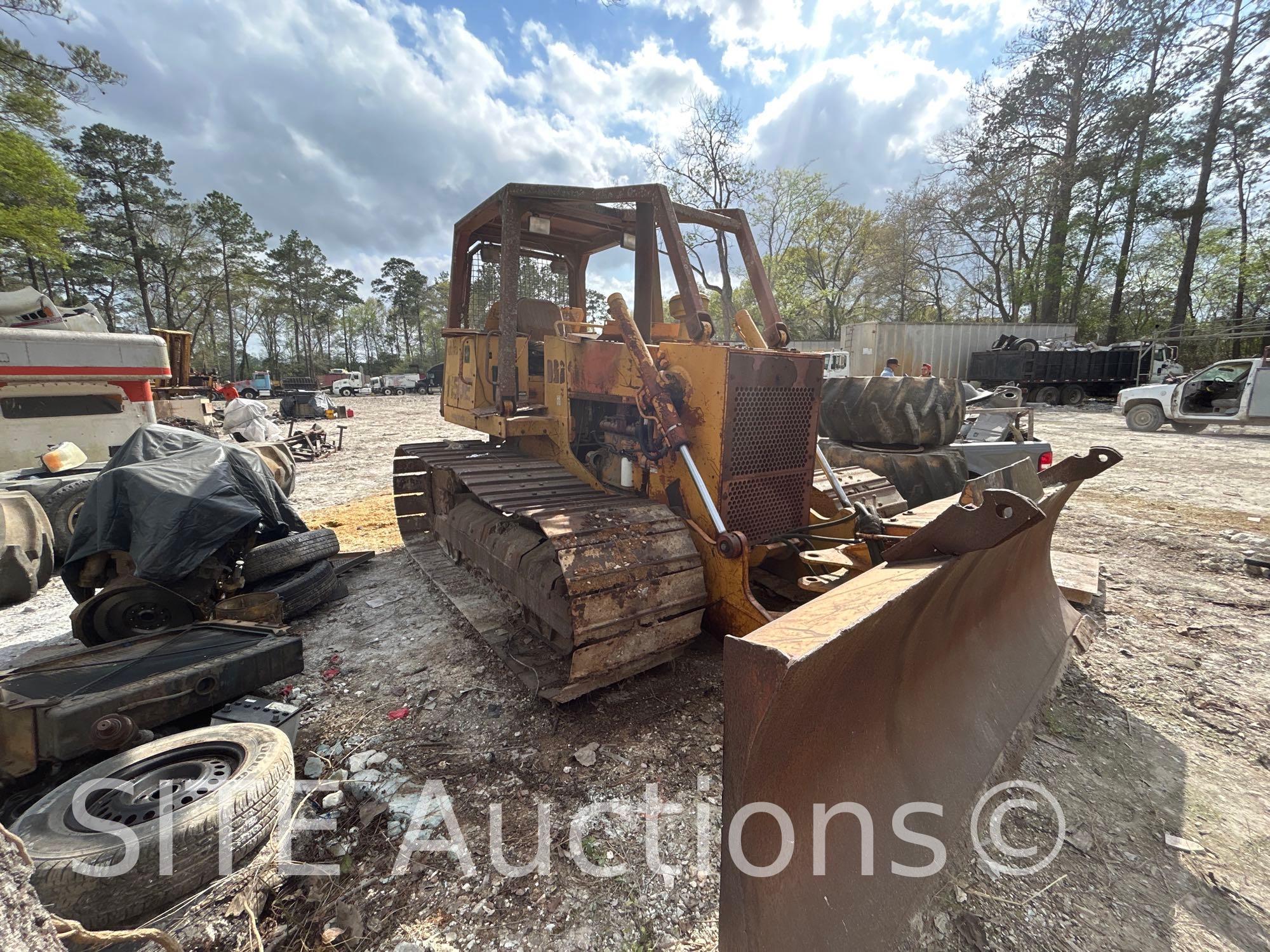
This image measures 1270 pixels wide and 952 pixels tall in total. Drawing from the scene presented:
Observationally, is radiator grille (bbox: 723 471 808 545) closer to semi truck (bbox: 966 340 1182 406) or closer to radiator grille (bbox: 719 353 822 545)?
radiator grille (bbox: 719 353 822 545)

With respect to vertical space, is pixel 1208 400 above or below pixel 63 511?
above

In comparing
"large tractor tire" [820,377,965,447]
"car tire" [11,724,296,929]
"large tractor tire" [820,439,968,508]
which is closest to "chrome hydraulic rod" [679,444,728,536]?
"car tire" [11,724,296,929]

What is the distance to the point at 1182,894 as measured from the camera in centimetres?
185

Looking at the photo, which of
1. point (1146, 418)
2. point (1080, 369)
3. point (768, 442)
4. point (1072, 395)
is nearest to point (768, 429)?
point (768, 442)

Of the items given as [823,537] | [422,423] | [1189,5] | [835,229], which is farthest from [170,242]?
[1189,5]

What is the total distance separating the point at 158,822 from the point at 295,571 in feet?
8.59

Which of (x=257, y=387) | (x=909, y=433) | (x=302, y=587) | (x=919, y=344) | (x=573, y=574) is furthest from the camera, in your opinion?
(x=257, y=387)

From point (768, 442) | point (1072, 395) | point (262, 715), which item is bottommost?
point (262, 715)

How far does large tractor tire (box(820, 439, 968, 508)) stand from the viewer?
19.0 feet

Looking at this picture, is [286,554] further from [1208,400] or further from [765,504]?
[1208,400]

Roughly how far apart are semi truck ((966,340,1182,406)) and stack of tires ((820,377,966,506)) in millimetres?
21154

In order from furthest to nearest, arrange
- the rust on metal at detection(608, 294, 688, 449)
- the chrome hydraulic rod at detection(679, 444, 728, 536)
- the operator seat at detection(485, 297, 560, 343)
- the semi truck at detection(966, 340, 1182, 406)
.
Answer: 1. the semi truck at detection(966, 340, 1182, 406)
2. the operator seat at detection(485, 297, 560, 343)
3. the rust on metal at detection(608, 294, 688, 449)
4. the chrome hydraulic rod at detection(679, 444, 728, 536)

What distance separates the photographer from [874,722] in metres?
2.03

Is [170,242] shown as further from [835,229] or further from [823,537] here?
[823,537]
